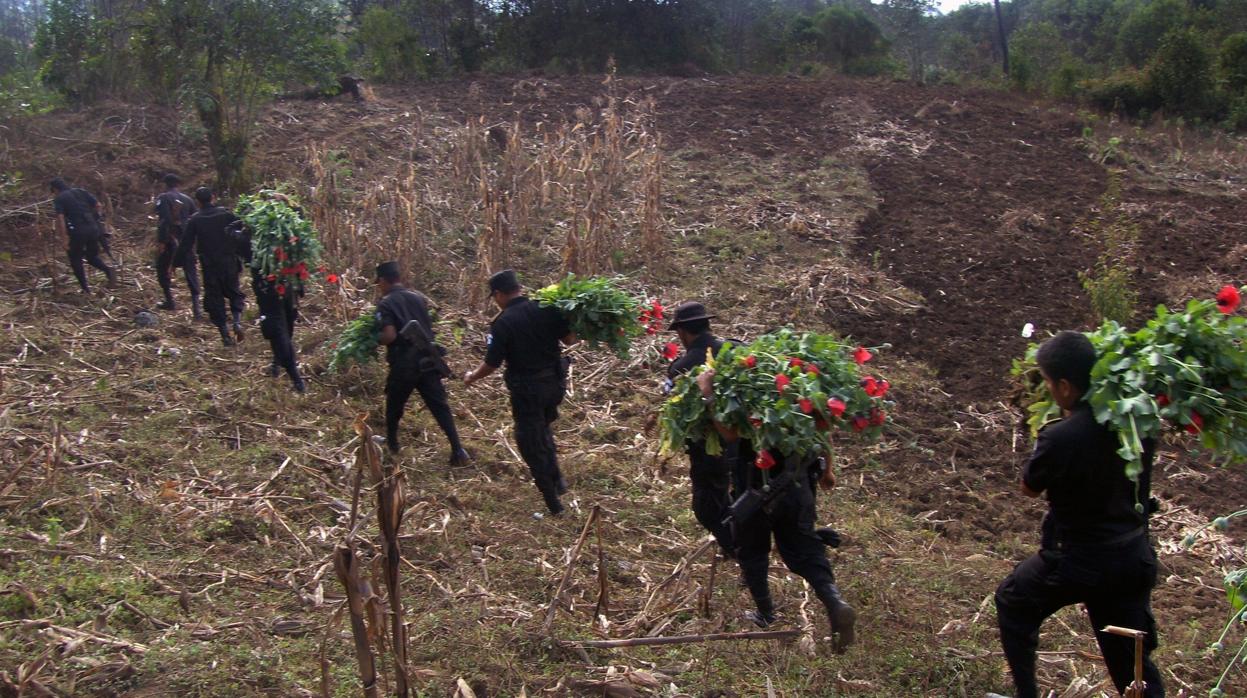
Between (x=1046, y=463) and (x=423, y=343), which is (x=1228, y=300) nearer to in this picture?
(x=1046, y=463)

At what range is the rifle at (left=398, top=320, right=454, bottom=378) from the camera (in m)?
7.92

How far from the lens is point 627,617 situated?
19.4 feet

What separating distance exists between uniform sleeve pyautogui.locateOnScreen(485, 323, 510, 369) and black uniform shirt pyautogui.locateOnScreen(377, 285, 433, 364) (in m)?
1.14

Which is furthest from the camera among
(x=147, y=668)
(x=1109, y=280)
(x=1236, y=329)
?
(x=1109, y=280)

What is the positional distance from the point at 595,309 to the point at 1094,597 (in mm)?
3776

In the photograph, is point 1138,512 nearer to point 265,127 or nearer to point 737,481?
point 737,481

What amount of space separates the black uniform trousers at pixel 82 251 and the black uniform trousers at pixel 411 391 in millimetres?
5494

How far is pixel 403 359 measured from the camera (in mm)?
8031

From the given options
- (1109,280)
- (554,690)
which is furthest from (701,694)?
(1109,280)

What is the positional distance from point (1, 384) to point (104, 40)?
10.8 m

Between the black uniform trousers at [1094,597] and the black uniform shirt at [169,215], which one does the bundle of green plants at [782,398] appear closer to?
the black uniform trousers at [1094,597]

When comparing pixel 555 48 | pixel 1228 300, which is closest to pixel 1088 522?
pixel 1228 300

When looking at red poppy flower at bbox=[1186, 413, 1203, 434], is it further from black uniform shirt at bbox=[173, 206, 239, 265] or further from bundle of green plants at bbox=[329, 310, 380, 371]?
black uniform shirt at bbox=[173, 206, 239, 265]

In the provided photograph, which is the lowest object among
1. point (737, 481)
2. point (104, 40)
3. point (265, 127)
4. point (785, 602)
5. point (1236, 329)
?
point (785, 602)
